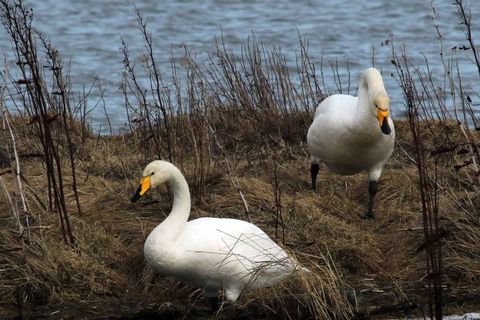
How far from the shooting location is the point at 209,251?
23.1 ft

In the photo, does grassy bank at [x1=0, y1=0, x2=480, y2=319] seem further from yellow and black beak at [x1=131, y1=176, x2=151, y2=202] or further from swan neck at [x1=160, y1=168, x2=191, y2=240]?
yellow and black beak at [x1=131, y1=176, x2=151, y2=202]

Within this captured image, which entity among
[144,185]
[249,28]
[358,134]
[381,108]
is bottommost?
[249,28]

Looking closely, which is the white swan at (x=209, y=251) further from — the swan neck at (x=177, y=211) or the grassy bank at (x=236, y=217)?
the grassy bank at (x=236, y=217)

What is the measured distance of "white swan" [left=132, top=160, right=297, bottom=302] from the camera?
7.02m

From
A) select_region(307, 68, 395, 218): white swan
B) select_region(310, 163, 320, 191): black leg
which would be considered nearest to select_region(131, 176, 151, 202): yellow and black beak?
select_region(307, 68, 395, 218): white swan

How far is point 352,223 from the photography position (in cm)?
870

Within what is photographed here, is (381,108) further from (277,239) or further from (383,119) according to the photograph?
(277,239)

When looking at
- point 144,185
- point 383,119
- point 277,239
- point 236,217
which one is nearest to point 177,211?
point 144,185

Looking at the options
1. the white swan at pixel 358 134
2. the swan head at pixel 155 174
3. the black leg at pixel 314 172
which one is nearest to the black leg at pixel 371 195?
the white swan at pixel 358 134

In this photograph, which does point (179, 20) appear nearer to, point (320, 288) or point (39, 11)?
point (39, 11)

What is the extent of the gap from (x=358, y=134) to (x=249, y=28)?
12624 mm

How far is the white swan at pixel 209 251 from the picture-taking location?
7023 mm

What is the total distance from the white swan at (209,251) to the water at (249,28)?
898 cm

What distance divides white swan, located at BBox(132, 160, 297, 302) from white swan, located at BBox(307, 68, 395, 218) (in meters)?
1.77
